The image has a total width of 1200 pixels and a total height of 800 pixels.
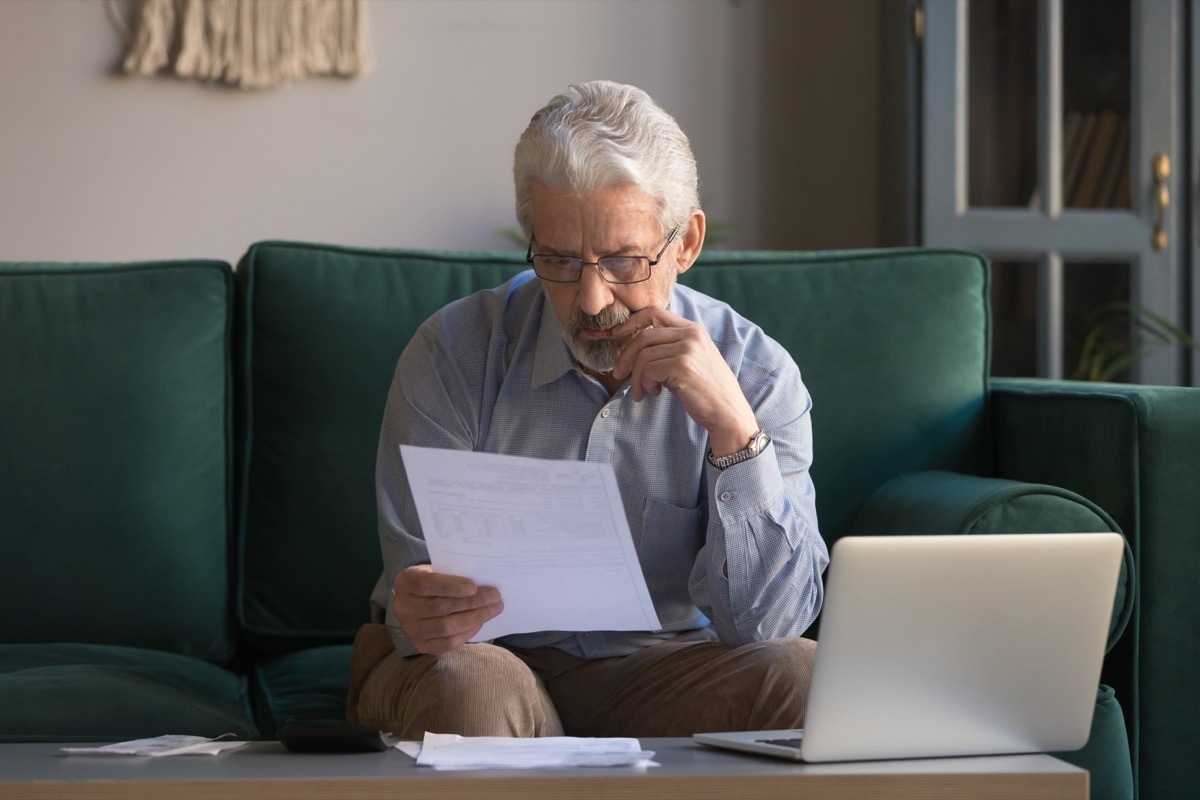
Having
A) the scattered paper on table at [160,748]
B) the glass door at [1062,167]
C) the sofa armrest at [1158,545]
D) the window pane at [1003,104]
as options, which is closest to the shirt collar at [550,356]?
the scattered paper on table at [160,748]

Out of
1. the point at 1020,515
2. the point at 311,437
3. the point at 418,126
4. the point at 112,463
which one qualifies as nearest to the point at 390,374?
the point at 311,437

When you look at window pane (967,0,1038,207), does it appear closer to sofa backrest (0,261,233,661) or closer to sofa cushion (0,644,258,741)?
sofa backrest (0,261,233,661)

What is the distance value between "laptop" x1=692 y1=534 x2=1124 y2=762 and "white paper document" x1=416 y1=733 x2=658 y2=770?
0.09m

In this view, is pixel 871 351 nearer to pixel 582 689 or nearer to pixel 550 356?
pixel 550 356

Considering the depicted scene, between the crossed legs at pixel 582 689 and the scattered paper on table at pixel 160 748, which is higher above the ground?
the scattered paper on table at pixel 160 748

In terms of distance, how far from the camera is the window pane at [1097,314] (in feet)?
9.21

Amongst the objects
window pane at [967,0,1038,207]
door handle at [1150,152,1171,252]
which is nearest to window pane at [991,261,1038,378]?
window pane at [967,0,1038,207]

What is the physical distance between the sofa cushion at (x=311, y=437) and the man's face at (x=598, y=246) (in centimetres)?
54

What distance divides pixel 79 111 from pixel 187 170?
0.24 m

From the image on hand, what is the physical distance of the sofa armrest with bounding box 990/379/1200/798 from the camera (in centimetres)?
146

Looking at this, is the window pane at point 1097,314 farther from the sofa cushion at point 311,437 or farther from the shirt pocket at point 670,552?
the shirt pocket at point 670,552

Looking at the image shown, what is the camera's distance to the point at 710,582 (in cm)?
127

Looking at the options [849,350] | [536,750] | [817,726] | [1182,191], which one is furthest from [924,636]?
[1182,191]

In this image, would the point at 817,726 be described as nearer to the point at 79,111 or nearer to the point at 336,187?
the point at 336,187
